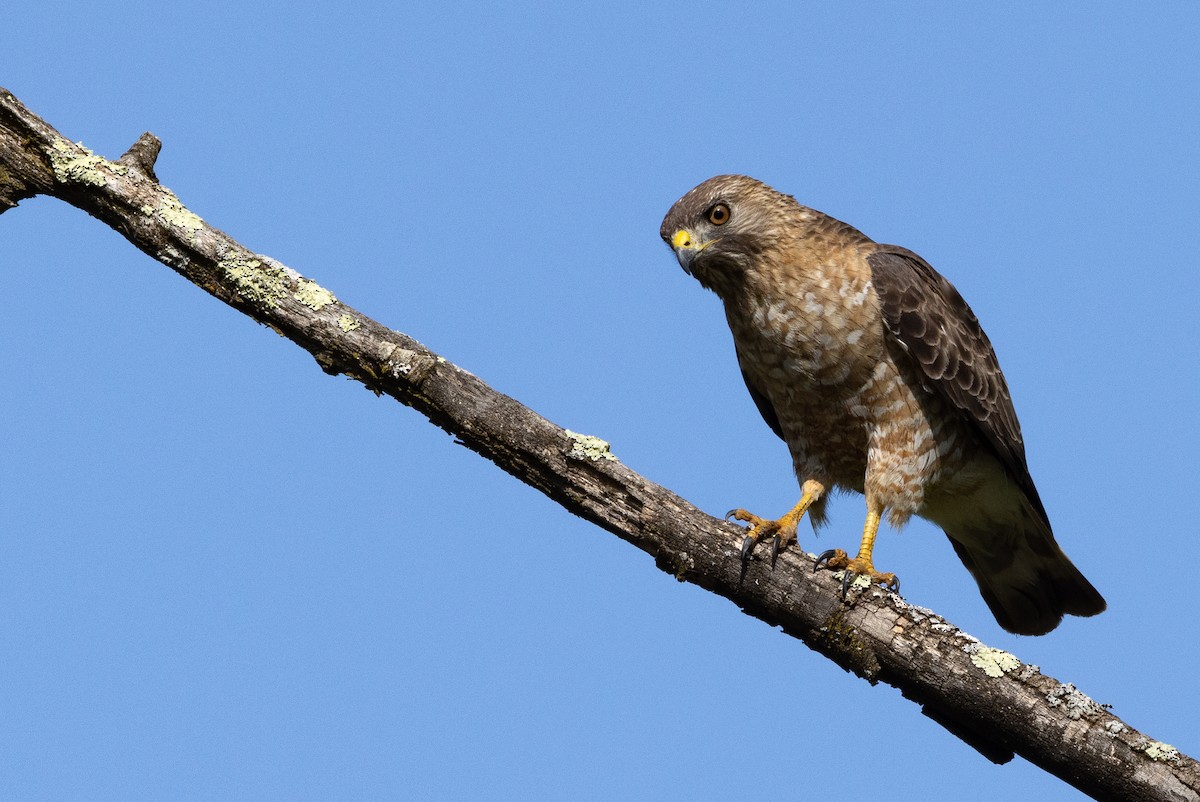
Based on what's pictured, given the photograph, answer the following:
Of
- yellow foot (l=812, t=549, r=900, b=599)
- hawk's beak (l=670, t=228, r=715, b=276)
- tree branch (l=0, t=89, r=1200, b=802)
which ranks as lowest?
tree branch (l=0, t=89, r=1200, b=802)

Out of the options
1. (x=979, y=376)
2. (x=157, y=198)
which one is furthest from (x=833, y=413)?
(x=157, y=198)

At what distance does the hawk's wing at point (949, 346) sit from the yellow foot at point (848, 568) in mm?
1317

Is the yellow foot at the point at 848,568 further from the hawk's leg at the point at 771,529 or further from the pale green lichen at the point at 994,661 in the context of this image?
the pale green lichen at the point at 994,661

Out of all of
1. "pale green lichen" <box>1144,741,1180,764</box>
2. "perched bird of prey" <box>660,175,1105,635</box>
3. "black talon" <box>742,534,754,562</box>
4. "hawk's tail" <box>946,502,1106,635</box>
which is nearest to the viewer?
"pale green lichen" <box>1144,741,1180,764</box>

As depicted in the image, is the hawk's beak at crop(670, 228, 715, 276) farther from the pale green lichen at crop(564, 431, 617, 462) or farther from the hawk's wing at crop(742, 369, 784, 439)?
the pale green lichen at crop(564, 431, 617, 462)

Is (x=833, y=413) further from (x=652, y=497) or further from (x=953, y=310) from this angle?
(x=652, y=497)

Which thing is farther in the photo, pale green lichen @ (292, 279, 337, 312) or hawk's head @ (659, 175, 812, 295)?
hawk's head @ (659, 175, 812, 295)

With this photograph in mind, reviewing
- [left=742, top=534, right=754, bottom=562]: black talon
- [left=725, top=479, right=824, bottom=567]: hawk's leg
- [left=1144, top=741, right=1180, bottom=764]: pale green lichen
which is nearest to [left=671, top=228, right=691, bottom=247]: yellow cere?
[left=725, top=479, right=824, bottom=567]: hawk's leg

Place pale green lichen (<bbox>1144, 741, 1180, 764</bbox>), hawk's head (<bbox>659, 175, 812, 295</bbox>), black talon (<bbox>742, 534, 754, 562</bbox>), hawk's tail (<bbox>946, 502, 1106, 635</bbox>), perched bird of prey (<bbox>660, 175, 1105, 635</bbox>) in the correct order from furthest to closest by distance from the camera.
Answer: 1. hawk's tail (<bbox>946, 502, 1106, 635</bbox>)
2. hawk's head (<bbox>659, 175, 812, 295</bbox>)
3. perched bird of prey (<bbox>660, 175, 1105, 635</bbox>)
4. black talon (<bbox>742, 534, 754, 562</bbox>)
5. pale green lichen (<bbox>1144, 741, 1180, 764</bbox>)

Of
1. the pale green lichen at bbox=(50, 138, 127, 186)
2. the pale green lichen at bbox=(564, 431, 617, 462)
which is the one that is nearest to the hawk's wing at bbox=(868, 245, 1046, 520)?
the pale green lichen at bbox=(564, 431, 617, 462)

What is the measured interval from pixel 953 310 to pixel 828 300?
0.97 meters

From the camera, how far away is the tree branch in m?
5.14

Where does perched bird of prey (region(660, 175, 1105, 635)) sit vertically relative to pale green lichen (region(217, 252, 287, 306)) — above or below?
above

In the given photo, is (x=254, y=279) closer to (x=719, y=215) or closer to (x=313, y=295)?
(x=313, y=295)
